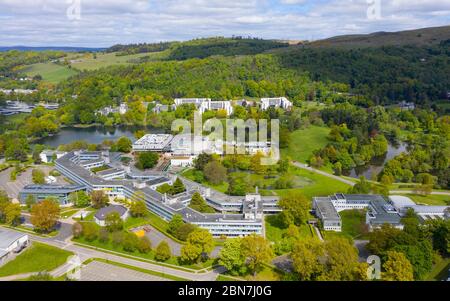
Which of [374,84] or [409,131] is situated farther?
[374,84]

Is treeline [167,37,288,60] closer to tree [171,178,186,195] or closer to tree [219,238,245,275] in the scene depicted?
tree [171,178,186,195]

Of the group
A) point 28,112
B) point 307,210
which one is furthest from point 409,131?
point 28,112

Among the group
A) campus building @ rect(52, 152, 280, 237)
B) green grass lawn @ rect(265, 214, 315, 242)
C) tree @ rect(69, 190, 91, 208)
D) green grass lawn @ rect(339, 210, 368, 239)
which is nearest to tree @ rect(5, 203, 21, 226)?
tree @ rect(69, 190, 91, 208)

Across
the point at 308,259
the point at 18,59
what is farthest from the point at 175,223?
the point at 18,59

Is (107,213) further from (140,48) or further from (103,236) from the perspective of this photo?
(140,48)

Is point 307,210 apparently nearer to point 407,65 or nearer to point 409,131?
point 409,131

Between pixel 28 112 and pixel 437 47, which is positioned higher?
pixel 437 47
